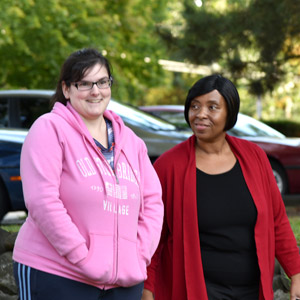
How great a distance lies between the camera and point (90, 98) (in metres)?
2.89

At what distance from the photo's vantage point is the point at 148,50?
24625mm

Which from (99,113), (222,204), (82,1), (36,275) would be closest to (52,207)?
Answer: (36,275)

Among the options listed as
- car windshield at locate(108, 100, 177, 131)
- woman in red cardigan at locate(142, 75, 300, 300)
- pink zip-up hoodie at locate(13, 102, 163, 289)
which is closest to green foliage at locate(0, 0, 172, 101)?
car windshield at locate(108, 100, 177, 131)

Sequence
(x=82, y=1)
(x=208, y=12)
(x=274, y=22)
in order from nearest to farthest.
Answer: (x=274, y=22) < (x=208, y=12) < (x=82, y=1)

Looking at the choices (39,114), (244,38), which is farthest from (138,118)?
(244,38)

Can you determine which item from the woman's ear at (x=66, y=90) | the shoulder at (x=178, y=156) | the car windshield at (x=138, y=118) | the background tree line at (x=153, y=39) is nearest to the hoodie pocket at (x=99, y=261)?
the woman's ear at (x=66, y=90)

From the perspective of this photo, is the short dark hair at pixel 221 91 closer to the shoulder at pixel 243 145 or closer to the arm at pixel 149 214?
the shoulder at pixel 243 145

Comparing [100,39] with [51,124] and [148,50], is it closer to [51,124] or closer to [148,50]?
[148,50]

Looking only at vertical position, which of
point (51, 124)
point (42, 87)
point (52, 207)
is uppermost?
point (51, 124)

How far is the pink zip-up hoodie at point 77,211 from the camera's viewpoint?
104 inches

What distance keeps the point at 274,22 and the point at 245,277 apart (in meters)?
10.4

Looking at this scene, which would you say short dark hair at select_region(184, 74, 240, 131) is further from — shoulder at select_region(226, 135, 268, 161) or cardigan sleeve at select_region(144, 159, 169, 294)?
cardigan sleeve at select_region(144, 159, 169, 294)

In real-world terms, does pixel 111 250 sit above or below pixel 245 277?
above

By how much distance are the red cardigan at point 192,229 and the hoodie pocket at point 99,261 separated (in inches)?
23.3
